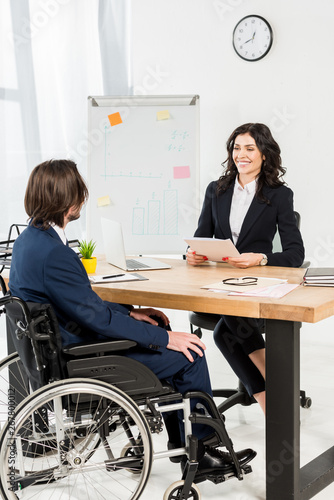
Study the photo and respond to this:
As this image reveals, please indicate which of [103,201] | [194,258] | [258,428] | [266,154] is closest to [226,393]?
[258,428]

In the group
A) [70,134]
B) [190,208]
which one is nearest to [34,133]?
[70,134]

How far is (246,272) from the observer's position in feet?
8.18

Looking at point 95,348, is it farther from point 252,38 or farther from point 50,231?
point 252,38

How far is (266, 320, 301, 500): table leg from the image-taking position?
6.16 feet

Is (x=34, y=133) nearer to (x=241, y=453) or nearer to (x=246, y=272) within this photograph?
(x=246, y=272)

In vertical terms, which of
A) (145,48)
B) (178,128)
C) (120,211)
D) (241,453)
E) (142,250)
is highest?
(145,48)

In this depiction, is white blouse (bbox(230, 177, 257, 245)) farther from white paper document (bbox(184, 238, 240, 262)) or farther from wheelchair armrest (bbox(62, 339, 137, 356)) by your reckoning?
wheelchair armrest (bbox(62, 339, 137, 356))

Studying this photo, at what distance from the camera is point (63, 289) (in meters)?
1.77

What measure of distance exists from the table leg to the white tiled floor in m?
0.22

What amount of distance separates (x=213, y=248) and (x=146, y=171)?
178cm

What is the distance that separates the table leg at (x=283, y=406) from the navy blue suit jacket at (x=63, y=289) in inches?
14.9

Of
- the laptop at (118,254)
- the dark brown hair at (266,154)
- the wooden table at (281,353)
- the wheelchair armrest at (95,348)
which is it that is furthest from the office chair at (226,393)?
the wheelchair armrest at (95,348)

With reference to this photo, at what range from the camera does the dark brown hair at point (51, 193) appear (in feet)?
6.14

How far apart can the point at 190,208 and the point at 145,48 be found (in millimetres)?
1411
